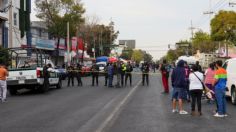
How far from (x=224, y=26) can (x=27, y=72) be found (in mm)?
49520

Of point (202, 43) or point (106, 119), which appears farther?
point (202, 43)

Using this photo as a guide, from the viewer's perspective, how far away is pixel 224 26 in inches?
2746

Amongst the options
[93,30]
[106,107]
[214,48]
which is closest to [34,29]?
[93,30]

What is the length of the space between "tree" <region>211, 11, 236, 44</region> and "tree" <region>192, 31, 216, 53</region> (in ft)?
106

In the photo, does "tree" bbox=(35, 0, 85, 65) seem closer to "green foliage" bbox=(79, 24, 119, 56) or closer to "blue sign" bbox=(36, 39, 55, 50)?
"blue sign" bbox=(36, 39, 55, 50)

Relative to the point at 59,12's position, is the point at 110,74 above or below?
below

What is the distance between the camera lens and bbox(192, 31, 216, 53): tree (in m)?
109

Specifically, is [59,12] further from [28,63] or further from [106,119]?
[106,119]

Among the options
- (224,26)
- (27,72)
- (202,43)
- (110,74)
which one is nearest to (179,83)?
(27,72)

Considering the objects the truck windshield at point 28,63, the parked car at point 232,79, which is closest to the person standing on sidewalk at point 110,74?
the truck windshield at point 28,63

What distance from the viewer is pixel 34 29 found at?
2926 inches

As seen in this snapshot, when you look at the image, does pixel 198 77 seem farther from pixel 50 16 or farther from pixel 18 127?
pixel 50 16

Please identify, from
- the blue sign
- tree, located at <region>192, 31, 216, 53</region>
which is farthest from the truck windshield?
tree, located at <region>192, 31, 216, 53</region>

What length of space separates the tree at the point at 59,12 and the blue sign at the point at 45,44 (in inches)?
83.3
